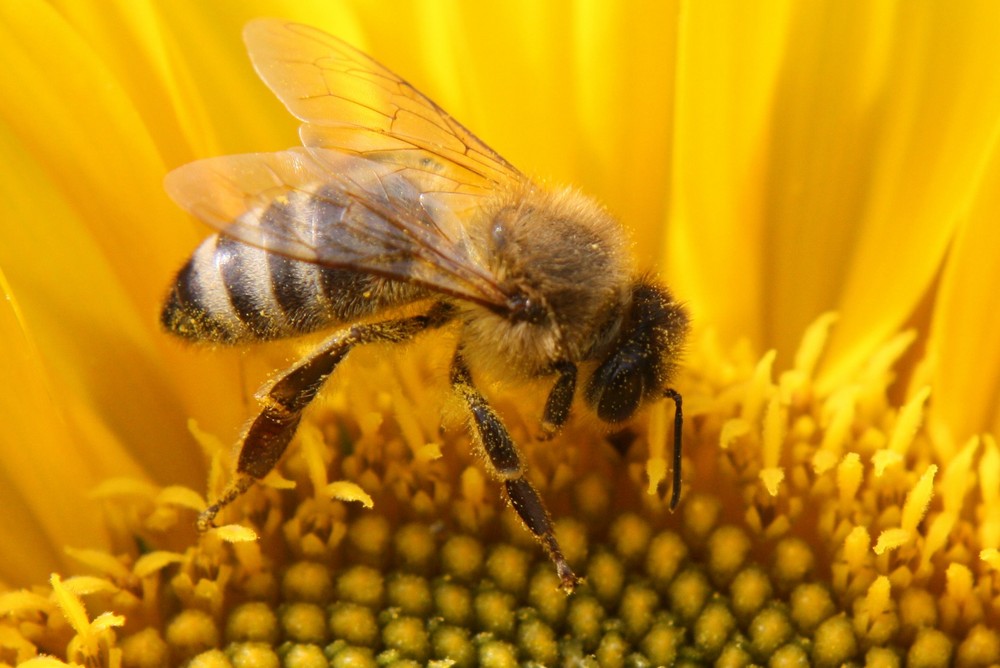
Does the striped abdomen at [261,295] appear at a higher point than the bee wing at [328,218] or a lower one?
lower

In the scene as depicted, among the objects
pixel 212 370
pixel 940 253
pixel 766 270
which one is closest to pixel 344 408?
pixel 212 370

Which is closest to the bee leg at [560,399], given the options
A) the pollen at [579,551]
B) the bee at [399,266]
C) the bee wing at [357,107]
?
the bee at [399,266]

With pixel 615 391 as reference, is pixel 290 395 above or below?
below

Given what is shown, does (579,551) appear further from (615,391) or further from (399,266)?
(399,266)

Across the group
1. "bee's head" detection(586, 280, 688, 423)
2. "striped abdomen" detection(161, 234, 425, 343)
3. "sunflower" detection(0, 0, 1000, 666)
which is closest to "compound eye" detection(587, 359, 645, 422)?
"bee's head" detection(586, 280, 688, 423)

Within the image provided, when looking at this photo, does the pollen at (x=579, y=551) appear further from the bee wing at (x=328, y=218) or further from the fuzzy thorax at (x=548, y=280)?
the bee wing at (x=328, y=218)

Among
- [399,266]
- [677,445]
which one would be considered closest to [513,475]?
[677,445]

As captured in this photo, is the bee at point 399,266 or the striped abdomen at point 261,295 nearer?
the bee at point 399,266
